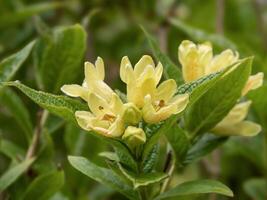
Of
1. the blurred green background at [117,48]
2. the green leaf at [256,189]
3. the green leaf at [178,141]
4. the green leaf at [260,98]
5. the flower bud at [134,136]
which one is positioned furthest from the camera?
the green leaf at [256,189]

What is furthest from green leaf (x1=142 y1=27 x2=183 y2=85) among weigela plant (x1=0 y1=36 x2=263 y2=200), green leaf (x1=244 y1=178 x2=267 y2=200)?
green leaf (x1=244 y1=178 x2=267 y2=200)

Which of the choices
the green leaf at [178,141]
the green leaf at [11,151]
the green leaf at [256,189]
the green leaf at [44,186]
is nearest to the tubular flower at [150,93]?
the green leaf at [178,141]

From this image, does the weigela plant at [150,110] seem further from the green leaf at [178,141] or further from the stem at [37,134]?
the stem at [37,134]

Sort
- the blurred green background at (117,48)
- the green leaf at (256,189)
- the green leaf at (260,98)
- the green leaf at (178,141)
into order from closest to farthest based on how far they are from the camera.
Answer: the green leaf at (178,141)
the green leaf at (260,98)
the blurred green background at (117,48)
the green leaf at (256,189)

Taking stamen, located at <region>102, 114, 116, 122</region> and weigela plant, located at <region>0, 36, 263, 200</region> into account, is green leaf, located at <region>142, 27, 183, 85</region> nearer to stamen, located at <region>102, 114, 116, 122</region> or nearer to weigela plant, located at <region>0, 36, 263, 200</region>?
weigela plant, located at <region>0, 36, 263, 200</region>

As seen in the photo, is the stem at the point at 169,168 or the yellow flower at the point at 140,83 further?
the stem at the point at 169,168
